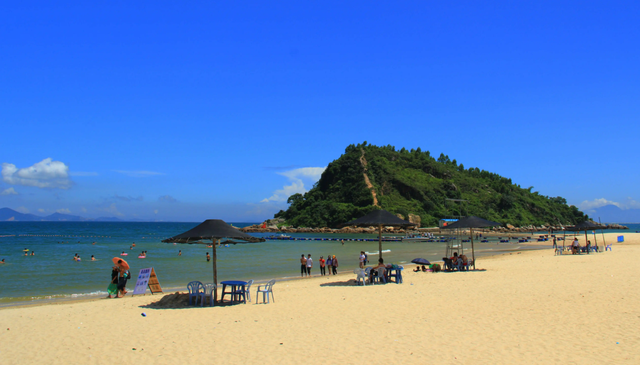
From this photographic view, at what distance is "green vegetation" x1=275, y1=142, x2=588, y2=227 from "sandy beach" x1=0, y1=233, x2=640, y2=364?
69.8 metres

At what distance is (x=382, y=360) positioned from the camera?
6371mm

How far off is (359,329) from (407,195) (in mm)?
86484

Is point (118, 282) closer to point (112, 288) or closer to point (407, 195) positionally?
point (112, 288)

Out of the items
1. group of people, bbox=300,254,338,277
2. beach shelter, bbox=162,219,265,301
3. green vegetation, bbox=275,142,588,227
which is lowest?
group of people, bbox=300,254,338,277

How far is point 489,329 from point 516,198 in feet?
346

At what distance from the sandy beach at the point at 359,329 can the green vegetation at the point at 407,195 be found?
69847 millimetres

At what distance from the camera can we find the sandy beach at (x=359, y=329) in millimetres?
6676

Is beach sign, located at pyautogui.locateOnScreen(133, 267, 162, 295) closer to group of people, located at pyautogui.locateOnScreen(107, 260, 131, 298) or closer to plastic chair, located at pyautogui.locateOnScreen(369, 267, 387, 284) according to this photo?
group of people, located at pyautogui.locateOnScreen(107, 260, 131, 298)

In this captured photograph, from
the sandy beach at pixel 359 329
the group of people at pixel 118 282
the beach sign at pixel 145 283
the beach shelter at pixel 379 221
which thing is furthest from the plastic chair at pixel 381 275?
the group of people at pixel 118 282

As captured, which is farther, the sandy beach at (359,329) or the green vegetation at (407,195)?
the green vegetation at (407,195)

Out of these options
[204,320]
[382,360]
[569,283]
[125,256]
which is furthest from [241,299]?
[125,256]

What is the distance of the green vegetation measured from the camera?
8925 centimetres

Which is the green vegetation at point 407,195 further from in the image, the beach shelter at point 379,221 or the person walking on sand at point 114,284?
the person walking on sand at point 114,284

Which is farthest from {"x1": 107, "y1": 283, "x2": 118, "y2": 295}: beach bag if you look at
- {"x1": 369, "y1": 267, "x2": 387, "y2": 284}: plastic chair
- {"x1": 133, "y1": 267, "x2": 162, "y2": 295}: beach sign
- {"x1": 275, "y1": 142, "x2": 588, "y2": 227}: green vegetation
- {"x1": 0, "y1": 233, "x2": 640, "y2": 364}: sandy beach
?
{"x1": 275, "y1": 142, "x2": 588, "y2": 227}: green vegetation
